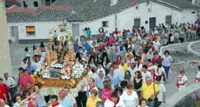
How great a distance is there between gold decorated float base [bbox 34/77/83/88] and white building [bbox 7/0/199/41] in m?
17.2

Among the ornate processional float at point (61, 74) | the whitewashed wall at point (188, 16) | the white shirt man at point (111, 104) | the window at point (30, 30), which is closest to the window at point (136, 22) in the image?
the whitewashed wall at point (188, 16)

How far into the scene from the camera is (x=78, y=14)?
27953mm

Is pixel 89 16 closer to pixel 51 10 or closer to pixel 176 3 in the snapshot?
pixel 51 10

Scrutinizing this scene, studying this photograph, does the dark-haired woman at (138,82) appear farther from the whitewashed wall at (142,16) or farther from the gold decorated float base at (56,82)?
the whitewashed wall at (142,16)

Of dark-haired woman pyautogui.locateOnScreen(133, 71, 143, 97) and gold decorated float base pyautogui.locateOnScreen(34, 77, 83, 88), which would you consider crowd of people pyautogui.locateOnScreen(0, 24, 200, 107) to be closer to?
dark-haired woman pyautogui.locateOnScreen(133, 71, 143, 97)

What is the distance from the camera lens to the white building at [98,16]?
88.8 ft

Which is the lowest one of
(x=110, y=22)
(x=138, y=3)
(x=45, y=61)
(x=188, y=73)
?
(x=188, y=73)

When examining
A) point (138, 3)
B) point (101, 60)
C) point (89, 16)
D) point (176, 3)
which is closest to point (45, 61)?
point (101, 60)

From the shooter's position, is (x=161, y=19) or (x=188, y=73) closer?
(x=188, y=73)

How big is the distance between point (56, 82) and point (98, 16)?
18249 mm

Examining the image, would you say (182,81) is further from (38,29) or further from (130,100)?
(38,29)

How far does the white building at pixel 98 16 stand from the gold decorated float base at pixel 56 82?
17169 mm

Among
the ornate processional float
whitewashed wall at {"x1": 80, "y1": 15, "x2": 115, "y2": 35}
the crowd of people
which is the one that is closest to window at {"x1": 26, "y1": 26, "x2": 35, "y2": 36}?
whitewashed wall at {"x1": 80, "y1": 15, "x2": 115, "y2": 35}

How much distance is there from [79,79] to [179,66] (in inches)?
246
